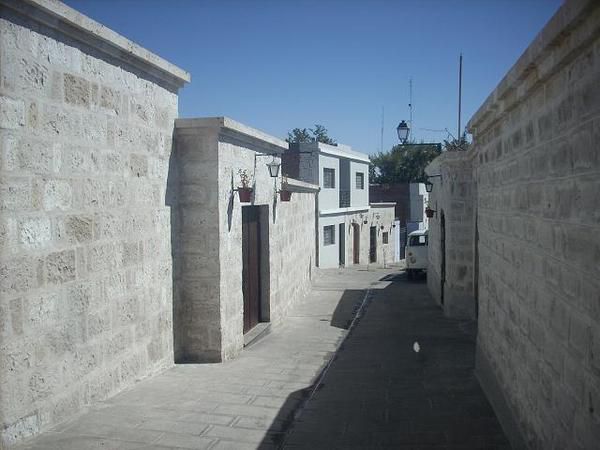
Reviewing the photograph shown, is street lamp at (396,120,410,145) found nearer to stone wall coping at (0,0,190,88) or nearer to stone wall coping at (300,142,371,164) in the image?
stone wall coping at (0,0,190,88)

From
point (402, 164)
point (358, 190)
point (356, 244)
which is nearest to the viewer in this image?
point (356, 244)

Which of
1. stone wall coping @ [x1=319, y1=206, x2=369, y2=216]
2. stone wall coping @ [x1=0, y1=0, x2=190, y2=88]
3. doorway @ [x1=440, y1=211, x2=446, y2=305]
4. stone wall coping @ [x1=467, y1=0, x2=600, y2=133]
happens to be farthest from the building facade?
stone wall coping @ [x1=319, y1=206, x2=369, y2=216]

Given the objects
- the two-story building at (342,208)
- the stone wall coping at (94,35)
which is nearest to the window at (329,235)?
the two-story building at (342,208)

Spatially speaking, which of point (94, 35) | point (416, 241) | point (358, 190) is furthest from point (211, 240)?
point (358, 190)

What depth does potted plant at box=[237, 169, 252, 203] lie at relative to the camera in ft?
24.5

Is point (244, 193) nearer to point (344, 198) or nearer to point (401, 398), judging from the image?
point (401, 398)

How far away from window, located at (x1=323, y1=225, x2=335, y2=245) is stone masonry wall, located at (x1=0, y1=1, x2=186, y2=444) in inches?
716

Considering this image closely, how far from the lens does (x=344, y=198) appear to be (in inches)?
1053

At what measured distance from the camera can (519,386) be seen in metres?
4.19

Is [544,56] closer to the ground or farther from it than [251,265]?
farther from it

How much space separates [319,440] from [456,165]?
7.56 meters

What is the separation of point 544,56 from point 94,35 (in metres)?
3.72

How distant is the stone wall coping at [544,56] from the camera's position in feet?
8.62

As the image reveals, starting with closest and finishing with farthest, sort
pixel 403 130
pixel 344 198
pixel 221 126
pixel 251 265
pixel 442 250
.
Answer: pixel 221 126, pixel 251 265, pixel 442 250, pixel 403 130, pixel 344 198
